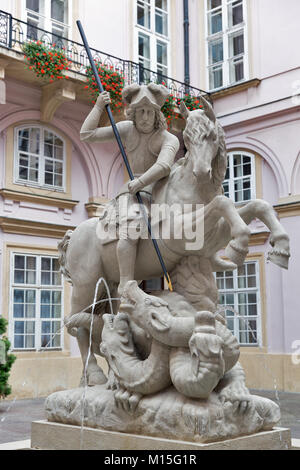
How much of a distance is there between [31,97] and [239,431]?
10.2 metres

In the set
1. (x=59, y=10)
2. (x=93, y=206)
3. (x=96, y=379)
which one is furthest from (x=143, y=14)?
(x=96, y=379)

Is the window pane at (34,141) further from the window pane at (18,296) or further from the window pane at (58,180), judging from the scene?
the window pane at (18,296)

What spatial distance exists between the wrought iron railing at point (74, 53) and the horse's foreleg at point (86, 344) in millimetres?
7406

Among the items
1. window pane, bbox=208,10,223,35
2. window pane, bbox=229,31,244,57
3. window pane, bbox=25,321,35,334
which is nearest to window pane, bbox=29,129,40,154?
window pane, bbox=25,321,35,334

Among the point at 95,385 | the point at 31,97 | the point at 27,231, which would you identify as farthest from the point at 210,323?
the point at 31,97

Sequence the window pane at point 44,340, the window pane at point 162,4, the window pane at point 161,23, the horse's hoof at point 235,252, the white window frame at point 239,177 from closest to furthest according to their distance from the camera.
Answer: the horse's hoof at point 235,252
the window pane at point 44,340
the white window frame at point 239,177
the window pane at point 161,23
the window pane at point 162,4

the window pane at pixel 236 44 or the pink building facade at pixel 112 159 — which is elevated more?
the window pane at pixel 236 44

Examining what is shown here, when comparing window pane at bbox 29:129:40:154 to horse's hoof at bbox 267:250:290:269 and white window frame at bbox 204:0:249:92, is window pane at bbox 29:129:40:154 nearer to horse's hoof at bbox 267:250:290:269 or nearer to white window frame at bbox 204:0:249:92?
white window frame at bbox 204:0:249:92

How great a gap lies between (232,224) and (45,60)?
8.92m

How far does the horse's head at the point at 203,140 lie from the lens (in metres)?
3.92

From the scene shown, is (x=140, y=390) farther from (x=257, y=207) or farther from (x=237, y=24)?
(x=237, y=24)

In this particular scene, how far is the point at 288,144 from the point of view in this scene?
13.2m

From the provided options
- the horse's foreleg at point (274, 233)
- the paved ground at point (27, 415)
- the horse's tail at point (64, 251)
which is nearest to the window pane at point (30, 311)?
the paved ground at point (27, 415)

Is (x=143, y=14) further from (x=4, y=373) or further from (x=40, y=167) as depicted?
(x=4, y=373)
